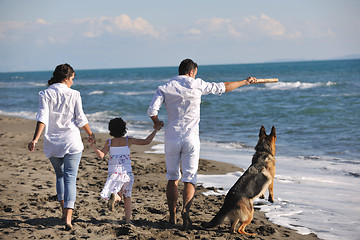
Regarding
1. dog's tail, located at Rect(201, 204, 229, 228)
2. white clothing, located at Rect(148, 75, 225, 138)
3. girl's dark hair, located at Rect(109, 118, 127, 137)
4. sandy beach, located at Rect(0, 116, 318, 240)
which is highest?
white clothing, located at Rect(148, 75, 225, 138)

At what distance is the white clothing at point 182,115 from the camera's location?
4445 millimetres

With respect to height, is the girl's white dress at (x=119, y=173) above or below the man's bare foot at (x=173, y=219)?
above

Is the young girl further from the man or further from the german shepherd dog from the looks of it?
the german shepherd dog

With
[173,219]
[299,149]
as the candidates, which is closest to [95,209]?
[173,219]

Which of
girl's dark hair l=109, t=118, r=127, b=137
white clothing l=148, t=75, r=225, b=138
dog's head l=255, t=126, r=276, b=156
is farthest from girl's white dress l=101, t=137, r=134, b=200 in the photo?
dog's head l=255, t=126, r=276, b=156

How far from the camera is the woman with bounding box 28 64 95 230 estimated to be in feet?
13.9

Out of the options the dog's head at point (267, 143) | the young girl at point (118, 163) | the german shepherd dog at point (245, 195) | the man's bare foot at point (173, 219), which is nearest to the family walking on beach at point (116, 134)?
the young girl at point (118, 163)

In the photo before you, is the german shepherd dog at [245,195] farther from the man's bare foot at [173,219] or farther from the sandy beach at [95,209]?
the man's bare foot at [173,219]

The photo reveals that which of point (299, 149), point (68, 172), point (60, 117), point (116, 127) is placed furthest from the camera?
point (299, 149)

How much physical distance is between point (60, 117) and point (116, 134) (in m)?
0.70

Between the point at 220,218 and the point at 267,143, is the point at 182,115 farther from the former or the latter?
the point at 220,218

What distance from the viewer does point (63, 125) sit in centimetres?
431

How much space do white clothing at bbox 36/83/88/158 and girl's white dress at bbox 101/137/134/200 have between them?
19.5 inches

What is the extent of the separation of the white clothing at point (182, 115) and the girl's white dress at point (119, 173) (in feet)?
1.78
